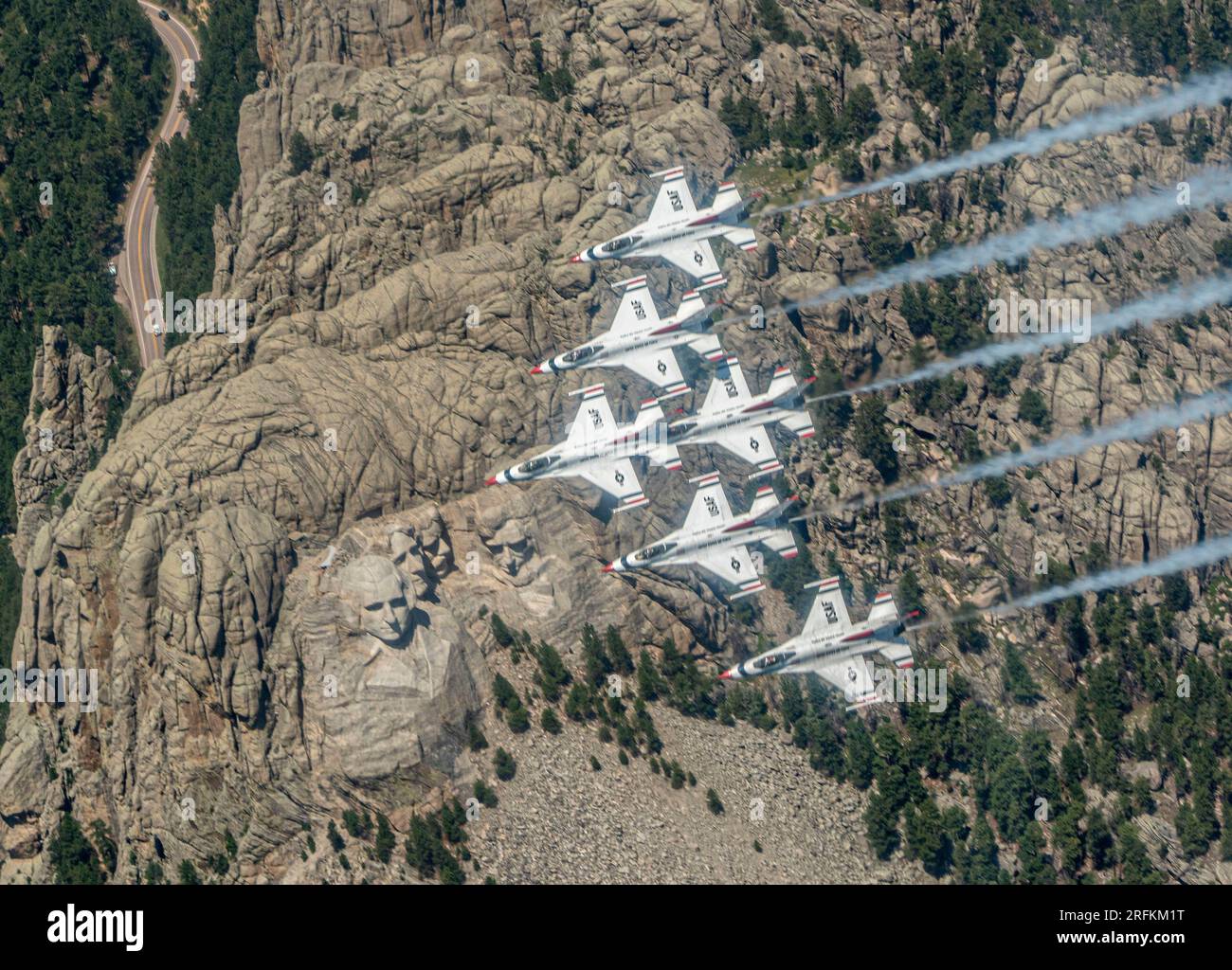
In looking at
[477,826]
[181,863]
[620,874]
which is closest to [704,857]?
[620,874]
